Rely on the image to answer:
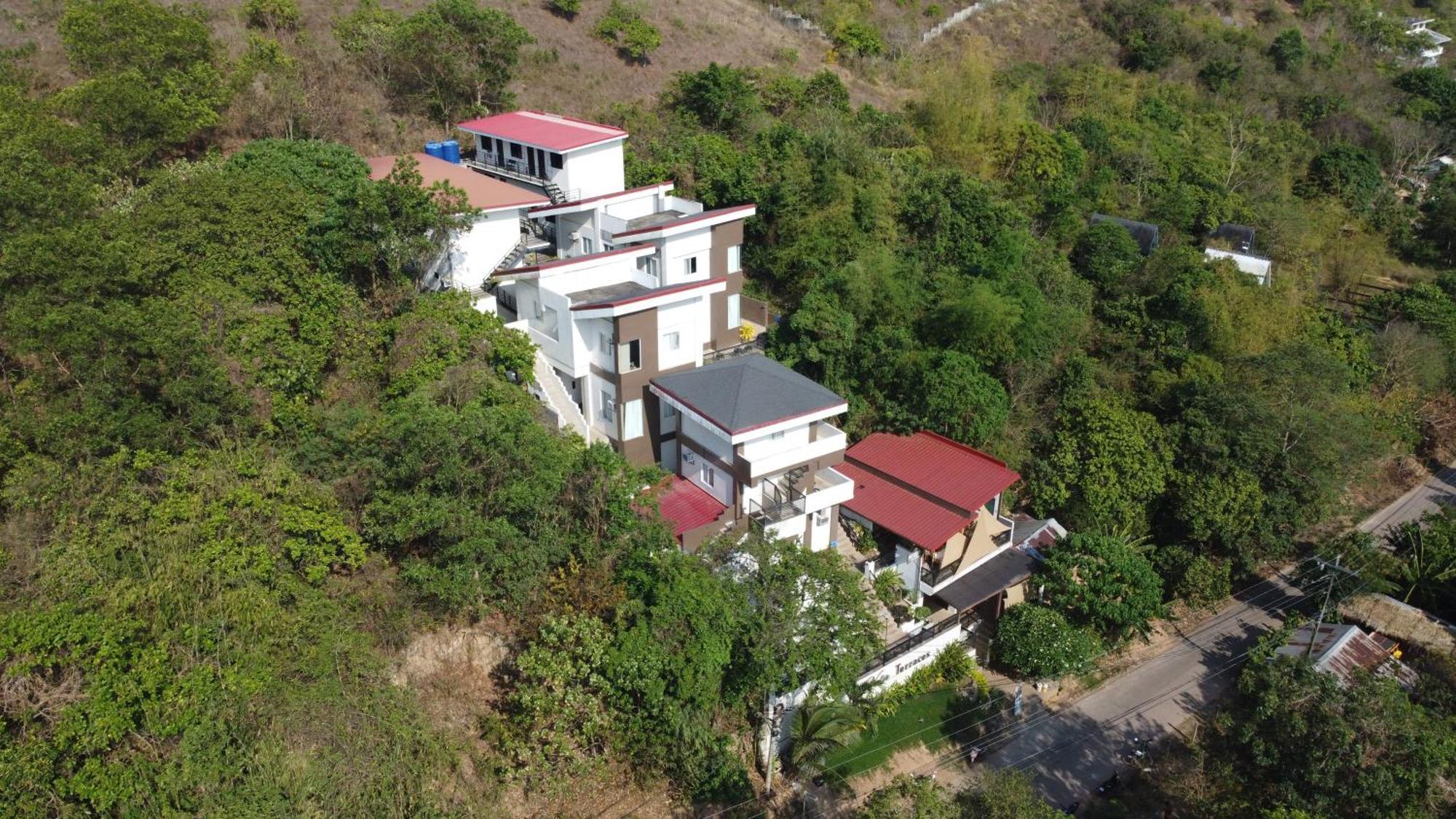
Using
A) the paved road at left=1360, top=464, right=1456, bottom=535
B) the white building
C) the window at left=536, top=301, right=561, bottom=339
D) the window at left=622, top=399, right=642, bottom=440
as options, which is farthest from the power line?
the window at left=536, top=301, right=561, bottom=339

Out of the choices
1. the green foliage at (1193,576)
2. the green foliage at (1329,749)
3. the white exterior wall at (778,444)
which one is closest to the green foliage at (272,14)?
the white exterior wall at (778,444)

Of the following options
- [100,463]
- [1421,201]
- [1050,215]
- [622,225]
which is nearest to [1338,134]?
[1421,201]

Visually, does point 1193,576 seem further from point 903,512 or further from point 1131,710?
point 903,512

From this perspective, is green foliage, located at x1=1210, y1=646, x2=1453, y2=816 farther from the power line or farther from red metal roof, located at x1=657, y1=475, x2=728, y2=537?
red metal roof, located at x1=657, y1=475, x2=728, y2=537

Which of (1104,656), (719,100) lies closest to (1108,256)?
(1104,656)

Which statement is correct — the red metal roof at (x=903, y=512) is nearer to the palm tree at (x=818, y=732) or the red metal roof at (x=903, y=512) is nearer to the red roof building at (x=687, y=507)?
the red roof building at (x=687, y=507)
